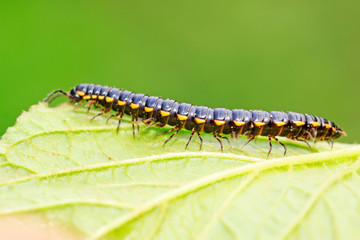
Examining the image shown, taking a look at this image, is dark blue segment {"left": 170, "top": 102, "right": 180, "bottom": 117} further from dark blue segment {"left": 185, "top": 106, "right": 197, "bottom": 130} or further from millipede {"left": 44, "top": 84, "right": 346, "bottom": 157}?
dark blue segment {"left": 185, "top": 106, "right": 197, "bottom": 130}

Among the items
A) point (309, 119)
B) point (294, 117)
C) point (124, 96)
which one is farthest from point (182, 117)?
point (309, 119)

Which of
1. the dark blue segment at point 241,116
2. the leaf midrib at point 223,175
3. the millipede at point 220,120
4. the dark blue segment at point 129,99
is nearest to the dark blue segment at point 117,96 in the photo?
the millipede at point 220,120

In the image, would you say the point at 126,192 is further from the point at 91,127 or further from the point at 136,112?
the point at 136,112

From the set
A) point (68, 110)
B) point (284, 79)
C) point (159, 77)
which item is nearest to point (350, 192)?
point (68, 110)

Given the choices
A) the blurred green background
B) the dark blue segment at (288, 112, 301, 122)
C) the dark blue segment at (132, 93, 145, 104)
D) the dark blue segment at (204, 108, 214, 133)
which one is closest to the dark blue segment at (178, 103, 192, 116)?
the dark blue segment at (204, 108, 214, 133)

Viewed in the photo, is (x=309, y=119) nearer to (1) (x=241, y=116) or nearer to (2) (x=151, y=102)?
(1) (x=241, y=116)
